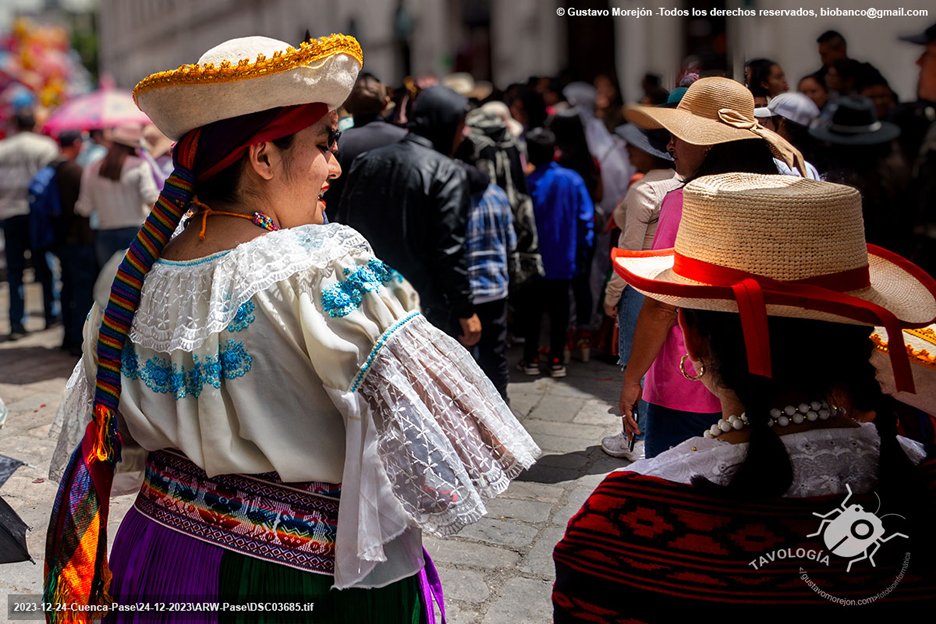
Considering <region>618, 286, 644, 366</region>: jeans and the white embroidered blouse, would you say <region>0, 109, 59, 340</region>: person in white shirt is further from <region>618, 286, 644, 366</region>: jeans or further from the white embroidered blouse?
the white embroidered blouse

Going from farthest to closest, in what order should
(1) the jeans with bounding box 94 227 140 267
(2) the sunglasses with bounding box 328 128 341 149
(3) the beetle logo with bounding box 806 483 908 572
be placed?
(1) the jeans with bounding box 94 227 140 267 < (2) the sunglasses with bounding box 328 128 341 149 < (3) the beetle logo with bounding box 806 483 908 572

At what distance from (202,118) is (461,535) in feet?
8.18

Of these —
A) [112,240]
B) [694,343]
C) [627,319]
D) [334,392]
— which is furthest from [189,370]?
[112,240]

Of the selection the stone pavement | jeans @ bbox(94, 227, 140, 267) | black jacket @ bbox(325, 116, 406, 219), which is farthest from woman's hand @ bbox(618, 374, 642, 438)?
jeans @ bbox(94, 227, 140, 267)

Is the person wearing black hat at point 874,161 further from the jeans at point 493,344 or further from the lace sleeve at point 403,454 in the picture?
the lace sleeve at point 403,454

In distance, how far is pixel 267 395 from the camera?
5.64 ft

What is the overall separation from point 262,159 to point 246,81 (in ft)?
0.57

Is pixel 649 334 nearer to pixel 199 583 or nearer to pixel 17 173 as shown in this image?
pixel 199 583

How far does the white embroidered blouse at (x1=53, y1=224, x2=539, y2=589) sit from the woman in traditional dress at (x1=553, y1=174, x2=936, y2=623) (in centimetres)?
30

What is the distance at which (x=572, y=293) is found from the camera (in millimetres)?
6902

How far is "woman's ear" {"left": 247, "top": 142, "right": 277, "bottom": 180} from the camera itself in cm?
181

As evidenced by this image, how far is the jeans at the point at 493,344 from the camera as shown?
5262 mm

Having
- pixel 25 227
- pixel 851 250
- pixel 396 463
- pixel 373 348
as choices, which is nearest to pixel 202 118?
pixel 373 348

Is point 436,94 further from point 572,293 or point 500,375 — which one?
point 572,293
